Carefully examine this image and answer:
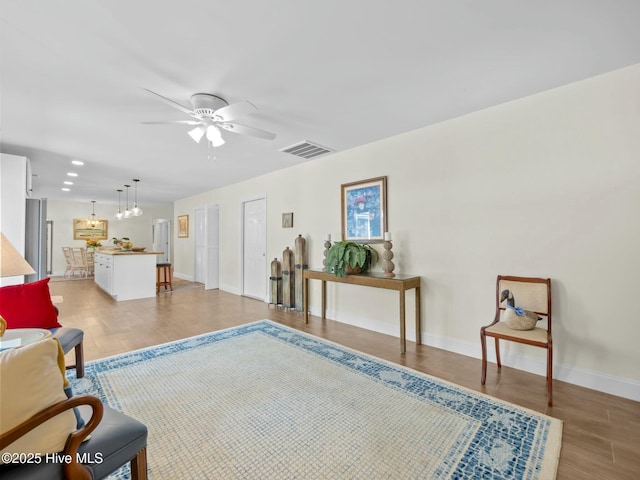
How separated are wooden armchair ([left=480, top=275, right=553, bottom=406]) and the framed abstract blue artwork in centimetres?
150

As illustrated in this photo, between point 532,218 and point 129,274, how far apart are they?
667cm

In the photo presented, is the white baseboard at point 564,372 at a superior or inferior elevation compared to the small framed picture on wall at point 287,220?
inferior

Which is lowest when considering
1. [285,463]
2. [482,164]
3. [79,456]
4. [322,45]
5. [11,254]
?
[285,463]

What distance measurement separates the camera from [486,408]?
81.9 inches

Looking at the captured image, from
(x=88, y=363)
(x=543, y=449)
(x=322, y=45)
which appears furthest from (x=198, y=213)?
(x=543, y=449)

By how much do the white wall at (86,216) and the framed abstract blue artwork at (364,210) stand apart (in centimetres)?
906

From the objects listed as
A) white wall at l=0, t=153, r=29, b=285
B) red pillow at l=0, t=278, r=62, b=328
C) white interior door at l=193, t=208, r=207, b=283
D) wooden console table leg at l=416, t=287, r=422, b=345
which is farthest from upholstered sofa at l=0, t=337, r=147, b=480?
→ white interior door at l=193, t=208, r=207, b=283

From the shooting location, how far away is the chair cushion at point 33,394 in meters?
0.90

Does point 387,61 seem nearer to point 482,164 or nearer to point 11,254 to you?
point 482,164

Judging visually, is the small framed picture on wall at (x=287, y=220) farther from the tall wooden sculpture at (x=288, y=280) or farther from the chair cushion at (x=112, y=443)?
the chair cushion at (x=112, y=443)

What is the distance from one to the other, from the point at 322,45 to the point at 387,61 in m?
0.50

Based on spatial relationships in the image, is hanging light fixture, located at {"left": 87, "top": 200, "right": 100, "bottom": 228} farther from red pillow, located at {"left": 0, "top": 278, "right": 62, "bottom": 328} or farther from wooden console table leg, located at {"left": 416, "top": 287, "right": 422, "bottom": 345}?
wooden console table leg, located at {"left": 416, "top": 287, "right": 422, "bottom": 345}

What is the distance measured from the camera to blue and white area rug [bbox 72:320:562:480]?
1.56 m

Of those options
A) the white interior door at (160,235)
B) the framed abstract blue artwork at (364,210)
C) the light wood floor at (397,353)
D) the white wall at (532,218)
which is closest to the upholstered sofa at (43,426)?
the light wood floor at (397,353)
